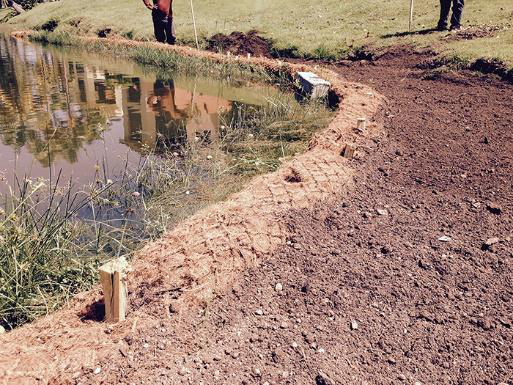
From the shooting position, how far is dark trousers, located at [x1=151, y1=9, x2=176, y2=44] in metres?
13.9

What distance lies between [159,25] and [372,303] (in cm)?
1364

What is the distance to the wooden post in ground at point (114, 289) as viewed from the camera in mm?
2312

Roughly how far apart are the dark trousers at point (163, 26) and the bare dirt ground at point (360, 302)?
1137 centimetres

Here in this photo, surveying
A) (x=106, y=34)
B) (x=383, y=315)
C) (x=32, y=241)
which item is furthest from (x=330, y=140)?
(x=106, y=34)

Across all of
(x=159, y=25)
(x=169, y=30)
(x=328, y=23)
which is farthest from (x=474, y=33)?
→ (x=159, y=25)

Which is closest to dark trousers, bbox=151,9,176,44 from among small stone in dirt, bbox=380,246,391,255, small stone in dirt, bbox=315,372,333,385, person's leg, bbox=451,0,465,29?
person's leg, bbox=451,0,465,29

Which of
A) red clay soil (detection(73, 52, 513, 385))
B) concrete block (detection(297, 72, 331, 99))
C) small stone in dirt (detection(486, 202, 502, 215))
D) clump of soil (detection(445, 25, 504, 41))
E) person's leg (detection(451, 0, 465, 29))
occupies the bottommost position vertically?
red clay soil (detection(73, 52, 513, 385))

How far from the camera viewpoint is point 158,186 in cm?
461

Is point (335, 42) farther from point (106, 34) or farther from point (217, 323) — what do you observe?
point (106, 34)

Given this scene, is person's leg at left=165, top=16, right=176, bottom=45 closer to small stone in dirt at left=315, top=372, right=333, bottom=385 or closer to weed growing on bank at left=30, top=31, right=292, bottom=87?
weed growing on bank at left=30, top=31, right=292, bottom=87

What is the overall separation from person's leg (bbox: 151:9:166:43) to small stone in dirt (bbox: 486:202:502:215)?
12.3 meters

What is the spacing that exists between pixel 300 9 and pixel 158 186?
13.8 metres

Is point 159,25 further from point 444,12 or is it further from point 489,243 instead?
point 489,243

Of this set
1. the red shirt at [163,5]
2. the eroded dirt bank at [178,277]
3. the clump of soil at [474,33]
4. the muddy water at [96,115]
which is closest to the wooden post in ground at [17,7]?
the muddy water at [96,115]
